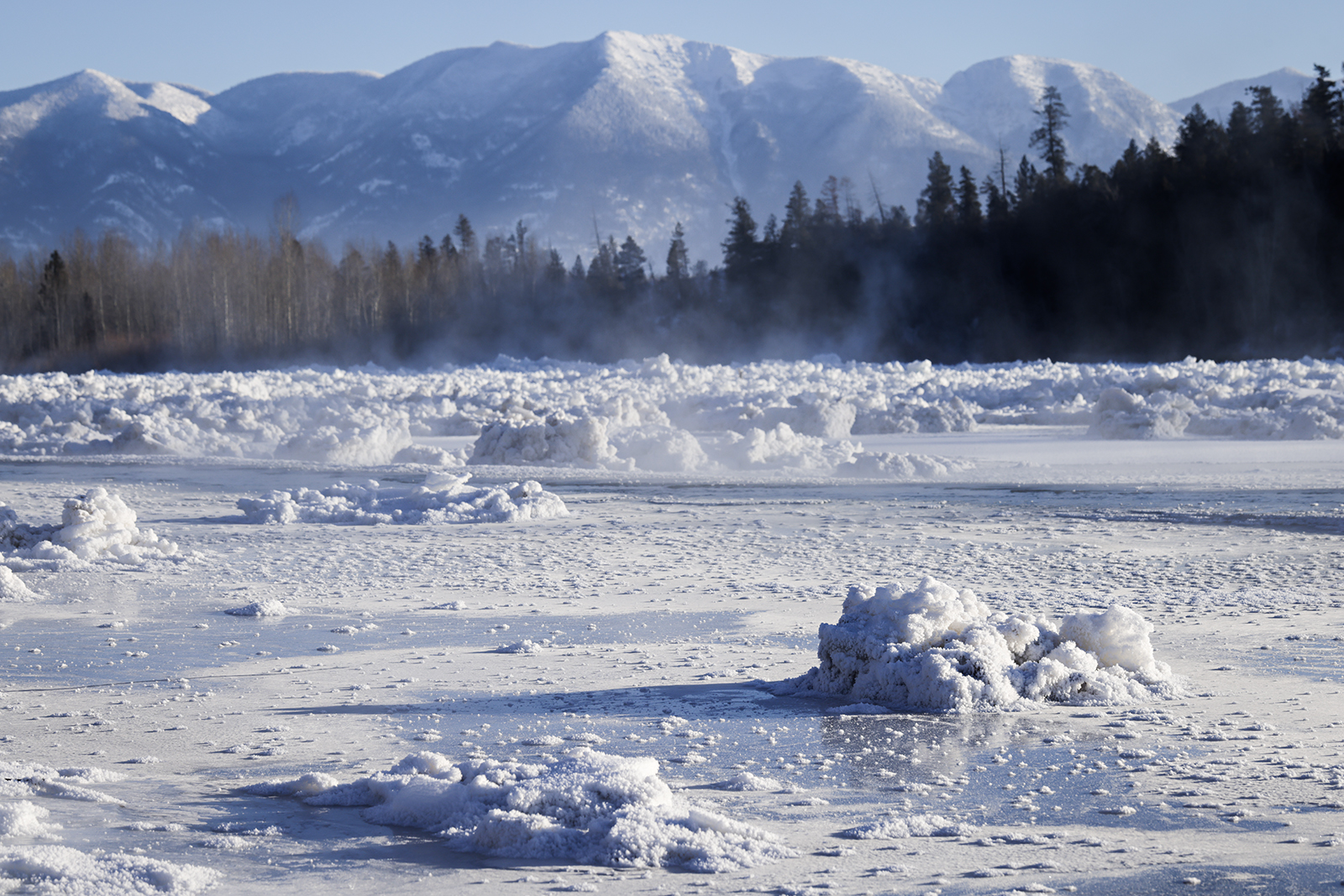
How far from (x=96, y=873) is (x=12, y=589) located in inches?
180

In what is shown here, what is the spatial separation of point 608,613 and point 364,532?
3.79 m

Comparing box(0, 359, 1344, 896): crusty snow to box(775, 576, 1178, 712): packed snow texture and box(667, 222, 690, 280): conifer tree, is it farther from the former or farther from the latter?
box(667, 222, 690, 280): conifer tree

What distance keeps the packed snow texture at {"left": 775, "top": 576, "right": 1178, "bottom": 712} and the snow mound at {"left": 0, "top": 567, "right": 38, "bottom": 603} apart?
14.1 ft

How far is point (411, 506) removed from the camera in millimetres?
10609

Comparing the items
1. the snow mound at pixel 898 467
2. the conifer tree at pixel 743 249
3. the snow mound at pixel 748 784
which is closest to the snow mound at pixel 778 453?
the snow mound at pixel 898 467

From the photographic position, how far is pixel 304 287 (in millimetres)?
61000

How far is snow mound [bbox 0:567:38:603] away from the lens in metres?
6.91

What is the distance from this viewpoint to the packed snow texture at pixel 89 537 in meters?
8.22

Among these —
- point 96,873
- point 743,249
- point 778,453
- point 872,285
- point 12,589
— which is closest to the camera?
point 96,873

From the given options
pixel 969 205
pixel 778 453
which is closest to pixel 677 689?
pixel 778 453

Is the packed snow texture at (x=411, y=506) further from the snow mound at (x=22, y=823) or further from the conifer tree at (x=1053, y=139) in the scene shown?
the conifer tree at (x=1053, y=139)

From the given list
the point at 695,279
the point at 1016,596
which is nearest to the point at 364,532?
the point at 1016,596

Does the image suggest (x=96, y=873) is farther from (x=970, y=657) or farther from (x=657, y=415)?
(x=657, y=415)

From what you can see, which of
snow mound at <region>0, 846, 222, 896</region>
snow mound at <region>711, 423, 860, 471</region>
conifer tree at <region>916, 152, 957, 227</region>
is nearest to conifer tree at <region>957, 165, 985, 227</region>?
conifer tree at <region>916, 152, 957, 227</region>
